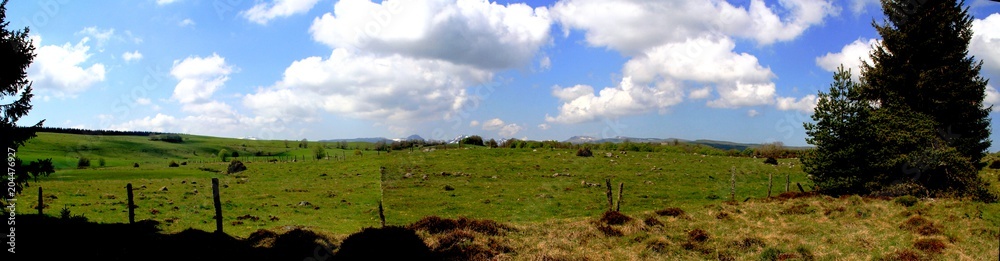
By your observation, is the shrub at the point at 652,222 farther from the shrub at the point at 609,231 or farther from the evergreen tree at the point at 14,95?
the evergreen tree at the point at 14,95

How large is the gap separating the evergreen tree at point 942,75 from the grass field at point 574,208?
5.13m

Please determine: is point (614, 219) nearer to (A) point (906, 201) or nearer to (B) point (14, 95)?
(A) point (906, 201)

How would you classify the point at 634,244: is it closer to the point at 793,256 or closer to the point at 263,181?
the point at 793,256

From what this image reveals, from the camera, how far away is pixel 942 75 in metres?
31.2

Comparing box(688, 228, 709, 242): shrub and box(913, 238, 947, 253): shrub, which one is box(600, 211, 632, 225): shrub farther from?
box(913, 238, 947, 253): shrub

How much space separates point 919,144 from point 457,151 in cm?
5209

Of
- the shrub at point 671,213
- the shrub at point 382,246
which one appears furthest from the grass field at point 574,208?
the shrub at point 382,246

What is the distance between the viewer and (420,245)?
53.7 ft

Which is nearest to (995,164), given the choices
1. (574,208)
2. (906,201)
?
(906,201)

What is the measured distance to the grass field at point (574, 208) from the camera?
1662cm

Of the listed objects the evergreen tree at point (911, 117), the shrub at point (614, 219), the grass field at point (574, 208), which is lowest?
the grass field at point (574, 208)

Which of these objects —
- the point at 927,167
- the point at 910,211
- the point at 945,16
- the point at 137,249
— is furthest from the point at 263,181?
the point at 945,16

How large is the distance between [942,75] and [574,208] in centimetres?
2615

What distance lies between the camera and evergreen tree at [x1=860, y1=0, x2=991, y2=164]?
3123 cm
